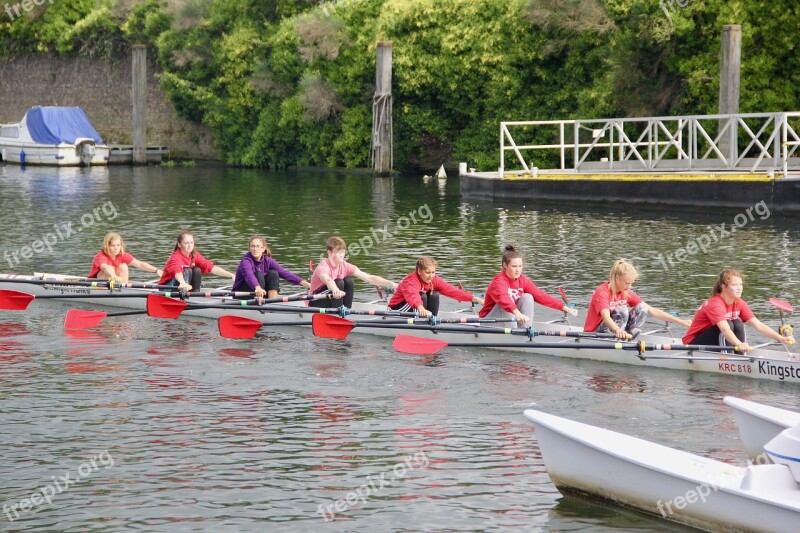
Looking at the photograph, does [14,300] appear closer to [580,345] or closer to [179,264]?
[179,264]

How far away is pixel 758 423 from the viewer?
10.4 metres

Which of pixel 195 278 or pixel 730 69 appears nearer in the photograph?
pixel 195 278

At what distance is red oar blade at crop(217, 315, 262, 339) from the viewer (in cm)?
1623

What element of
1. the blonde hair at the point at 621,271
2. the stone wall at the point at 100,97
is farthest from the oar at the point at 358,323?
the stone wall at the point at 100,97

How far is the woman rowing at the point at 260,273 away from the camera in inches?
686

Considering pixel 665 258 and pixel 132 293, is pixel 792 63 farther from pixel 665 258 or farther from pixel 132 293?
pixel 132 293

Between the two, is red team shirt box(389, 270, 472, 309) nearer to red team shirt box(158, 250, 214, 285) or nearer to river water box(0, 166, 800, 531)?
river water box(0, 166, 800, 531)

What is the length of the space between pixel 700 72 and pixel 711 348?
23724mm

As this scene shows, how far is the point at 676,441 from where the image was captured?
11.5 m

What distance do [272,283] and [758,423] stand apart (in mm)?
8763

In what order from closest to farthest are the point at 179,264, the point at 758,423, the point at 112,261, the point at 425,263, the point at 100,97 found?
the point at 758,423 → the point at 425,263 → the point at 179,264 → the point at 112,261 → the point at 100,97

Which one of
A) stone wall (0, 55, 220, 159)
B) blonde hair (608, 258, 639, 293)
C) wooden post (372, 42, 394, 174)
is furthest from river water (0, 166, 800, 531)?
stone wall (0, 55, 220, 159)

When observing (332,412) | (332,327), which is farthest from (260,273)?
(332,412)

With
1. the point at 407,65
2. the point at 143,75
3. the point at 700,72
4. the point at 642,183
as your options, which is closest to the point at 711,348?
the point at 642,183
